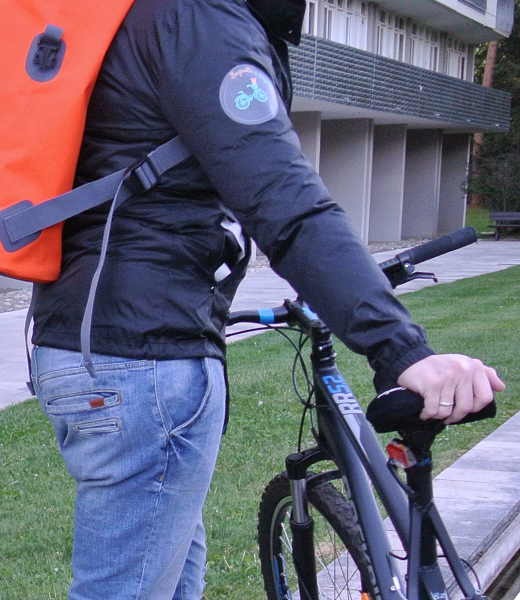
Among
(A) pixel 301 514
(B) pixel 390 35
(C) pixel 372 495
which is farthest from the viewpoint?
(B) pixel 390 35

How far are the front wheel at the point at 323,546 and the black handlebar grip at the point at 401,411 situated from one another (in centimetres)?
76

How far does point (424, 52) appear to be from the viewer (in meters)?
33.9

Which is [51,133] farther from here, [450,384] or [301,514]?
[301,514]

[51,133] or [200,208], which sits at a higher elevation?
[51,133]

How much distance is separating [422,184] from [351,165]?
776cm

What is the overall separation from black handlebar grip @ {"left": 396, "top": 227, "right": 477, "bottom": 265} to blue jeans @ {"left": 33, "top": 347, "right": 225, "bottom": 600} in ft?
2.36

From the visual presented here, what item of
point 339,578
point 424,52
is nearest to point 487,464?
point 339,578

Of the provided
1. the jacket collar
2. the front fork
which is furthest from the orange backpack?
the front fork

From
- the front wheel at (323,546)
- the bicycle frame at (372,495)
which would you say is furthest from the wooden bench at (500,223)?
the bicycle frame at (372,495)

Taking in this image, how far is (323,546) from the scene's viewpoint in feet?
10.2

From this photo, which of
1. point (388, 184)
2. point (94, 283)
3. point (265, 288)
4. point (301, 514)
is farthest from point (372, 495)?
point (388, 184)

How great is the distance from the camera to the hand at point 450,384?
1.74 m

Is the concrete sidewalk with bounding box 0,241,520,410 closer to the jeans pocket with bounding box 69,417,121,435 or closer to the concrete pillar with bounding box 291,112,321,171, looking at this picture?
the concrete pillar with bounding box 291,112,321,171

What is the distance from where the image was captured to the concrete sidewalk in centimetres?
885
